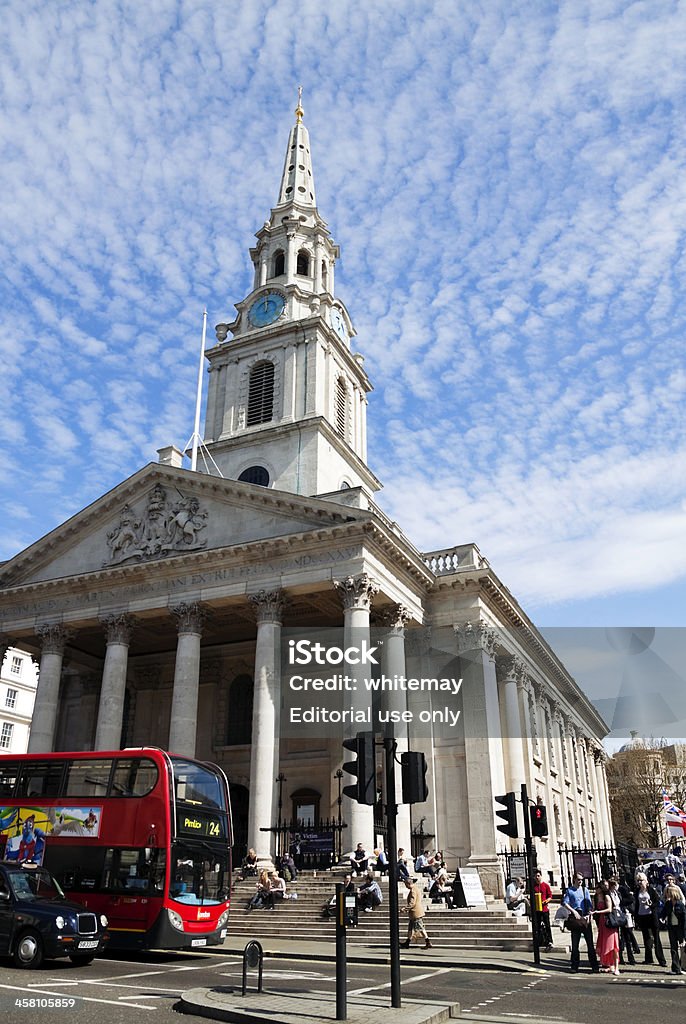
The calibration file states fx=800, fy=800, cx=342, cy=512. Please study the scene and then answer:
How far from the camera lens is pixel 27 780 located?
1806 cm

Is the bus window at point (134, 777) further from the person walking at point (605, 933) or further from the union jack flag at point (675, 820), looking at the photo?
the union jack flag at point (675, 820)

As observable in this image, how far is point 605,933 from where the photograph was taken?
1451 centimetres

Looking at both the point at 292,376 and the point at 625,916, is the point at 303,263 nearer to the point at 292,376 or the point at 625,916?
the point at 292,376

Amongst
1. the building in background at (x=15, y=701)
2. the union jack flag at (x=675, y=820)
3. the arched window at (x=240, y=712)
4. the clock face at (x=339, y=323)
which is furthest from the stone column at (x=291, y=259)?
the union jack flag at (x=675, y=820)

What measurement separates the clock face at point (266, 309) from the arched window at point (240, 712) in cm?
1988

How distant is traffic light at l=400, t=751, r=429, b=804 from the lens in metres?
10.1

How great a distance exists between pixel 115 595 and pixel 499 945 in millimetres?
19189

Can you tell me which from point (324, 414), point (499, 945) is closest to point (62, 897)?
point (499, 945)

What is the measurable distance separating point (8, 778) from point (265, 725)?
9188 mm

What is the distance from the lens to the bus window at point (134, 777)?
16406 millimetres

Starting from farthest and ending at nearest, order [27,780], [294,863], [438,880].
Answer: [294,863]
[438,880]
[27,780]

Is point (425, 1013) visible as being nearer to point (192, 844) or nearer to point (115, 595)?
point (192, 844)

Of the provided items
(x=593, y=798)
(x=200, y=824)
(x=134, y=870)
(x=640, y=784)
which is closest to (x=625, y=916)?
(x=200, y=824)

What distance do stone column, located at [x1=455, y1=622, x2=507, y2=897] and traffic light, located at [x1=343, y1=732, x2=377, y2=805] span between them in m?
18.4
